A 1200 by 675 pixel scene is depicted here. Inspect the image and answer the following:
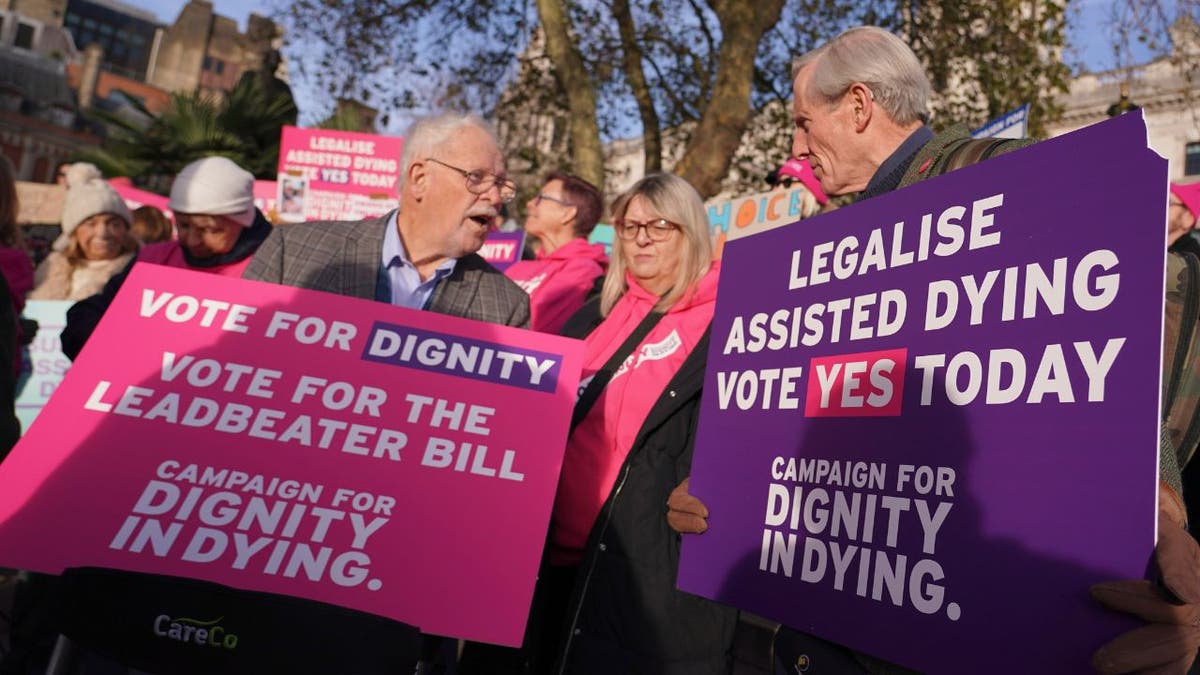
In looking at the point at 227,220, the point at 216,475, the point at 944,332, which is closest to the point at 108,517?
the point at 216,475

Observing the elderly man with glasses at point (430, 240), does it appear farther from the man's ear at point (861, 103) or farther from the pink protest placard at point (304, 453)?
the man's ear at point (861, 103)

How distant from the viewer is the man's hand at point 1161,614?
111 centimetres

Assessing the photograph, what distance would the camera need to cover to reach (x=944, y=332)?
1469 millimetres

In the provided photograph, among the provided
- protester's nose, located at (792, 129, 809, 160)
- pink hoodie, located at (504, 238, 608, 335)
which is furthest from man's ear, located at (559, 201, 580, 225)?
protester's nose, located at (792, 129, 809, 160)

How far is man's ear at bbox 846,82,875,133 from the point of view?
77.7 inches

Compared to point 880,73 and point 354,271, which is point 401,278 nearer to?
point 354,271

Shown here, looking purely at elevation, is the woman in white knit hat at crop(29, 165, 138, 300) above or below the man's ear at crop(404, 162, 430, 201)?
above

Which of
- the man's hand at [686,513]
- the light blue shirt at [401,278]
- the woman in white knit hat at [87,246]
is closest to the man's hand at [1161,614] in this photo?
the man's hand at [686,513]

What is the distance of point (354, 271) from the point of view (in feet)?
8.96

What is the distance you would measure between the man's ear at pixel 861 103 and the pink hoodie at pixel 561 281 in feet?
6.34

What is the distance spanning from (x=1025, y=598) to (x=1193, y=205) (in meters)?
3.65

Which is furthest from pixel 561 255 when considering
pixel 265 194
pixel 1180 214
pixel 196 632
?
pixel 265 194

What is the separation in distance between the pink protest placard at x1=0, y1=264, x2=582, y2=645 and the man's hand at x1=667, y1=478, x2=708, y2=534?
271 mm

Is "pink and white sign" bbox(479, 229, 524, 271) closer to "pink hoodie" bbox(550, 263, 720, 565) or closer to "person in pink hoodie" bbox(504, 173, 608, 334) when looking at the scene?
"person in pink hoodie" bbox(504, 173, 608, 334)
